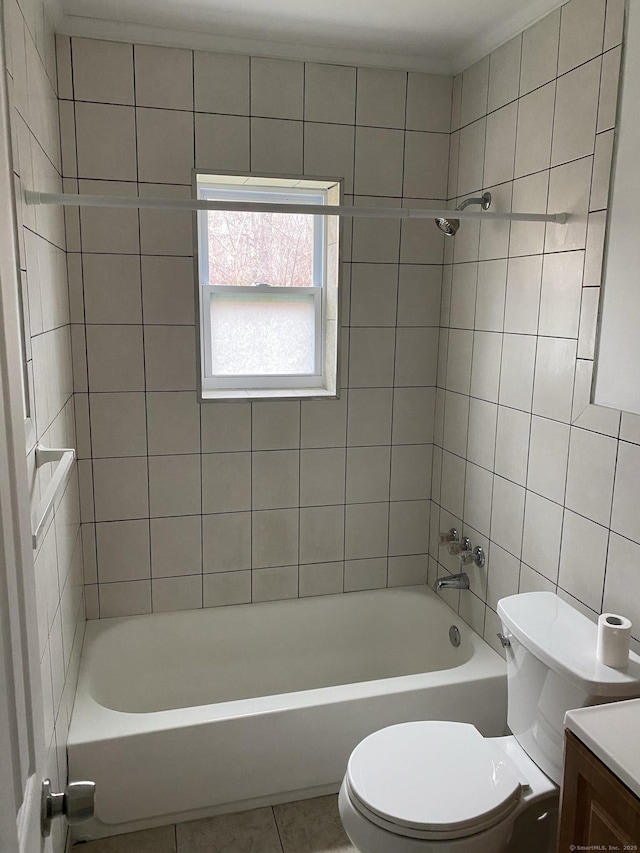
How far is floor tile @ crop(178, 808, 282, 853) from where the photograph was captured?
1936 millimetres

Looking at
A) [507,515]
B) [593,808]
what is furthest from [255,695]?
[593,808]

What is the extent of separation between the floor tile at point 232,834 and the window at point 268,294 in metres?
1.47

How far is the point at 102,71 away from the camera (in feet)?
7.20

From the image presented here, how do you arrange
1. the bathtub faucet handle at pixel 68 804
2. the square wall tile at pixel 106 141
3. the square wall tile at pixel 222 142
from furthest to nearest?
the square wall tile at pixel 222 142, the square wall tile at pixel 106 141, the bathtub faucet handle at pixel 68 804

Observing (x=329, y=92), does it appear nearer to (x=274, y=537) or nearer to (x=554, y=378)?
(x=554, y=378)

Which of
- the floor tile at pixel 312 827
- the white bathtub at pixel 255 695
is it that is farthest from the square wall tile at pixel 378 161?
the floor tile at pixel 312 827

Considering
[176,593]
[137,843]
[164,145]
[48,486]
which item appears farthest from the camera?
[176,593]

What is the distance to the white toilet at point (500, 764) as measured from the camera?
1510mm

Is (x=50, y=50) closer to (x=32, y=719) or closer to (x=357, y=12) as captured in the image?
(x=357, y=12)

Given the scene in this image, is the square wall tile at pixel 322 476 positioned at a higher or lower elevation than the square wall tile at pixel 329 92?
lower

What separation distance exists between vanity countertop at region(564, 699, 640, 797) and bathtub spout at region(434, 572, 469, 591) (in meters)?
1.14

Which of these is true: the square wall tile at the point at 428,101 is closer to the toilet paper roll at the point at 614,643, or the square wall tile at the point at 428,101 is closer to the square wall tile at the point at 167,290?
the square wall tile at the point at 167,290

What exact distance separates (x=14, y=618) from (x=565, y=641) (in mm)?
1413

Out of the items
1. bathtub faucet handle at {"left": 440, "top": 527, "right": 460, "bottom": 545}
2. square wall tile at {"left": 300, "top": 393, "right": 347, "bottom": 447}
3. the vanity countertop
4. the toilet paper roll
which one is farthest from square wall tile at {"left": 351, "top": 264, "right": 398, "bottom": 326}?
the vanity countertop
